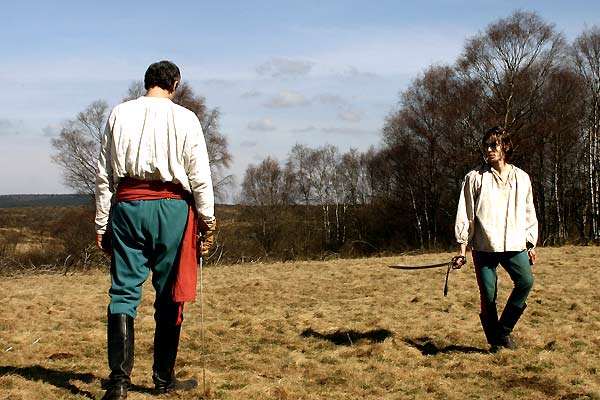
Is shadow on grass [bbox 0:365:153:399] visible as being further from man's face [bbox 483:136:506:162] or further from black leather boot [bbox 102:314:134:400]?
man's face [bbox 483:136:506:162]

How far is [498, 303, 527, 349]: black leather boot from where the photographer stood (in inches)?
198

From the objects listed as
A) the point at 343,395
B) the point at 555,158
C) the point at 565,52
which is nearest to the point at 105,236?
the point at 343,395

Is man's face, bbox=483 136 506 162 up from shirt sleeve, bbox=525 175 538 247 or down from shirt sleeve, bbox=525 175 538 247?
up

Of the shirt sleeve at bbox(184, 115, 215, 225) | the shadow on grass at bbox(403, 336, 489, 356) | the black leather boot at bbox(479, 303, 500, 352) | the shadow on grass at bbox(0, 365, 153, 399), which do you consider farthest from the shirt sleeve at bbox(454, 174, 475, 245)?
the shadow on grass at bbox(0, 365, 153, 399)

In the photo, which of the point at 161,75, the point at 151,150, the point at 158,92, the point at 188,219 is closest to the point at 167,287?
the point at 188,219

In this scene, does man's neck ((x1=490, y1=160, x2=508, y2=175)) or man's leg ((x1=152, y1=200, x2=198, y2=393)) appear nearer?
man's leg ((x1=152, y1=200, x2=198, y2=393))

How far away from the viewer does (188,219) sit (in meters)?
3.69

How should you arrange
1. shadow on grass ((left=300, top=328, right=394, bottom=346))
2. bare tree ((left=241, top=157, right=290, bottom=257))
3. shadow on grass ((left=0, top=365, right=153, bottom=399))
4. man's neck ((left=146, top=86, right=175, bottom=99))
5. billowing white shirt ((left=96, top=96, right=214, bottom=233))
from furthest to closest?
bare tree ((left=241, top=157, right=290, bottom=257)) < shadow on grass ((left=300, top=328, right=394, bottom=346)) < shadow on grass ((left=0, top=365, right=153, bottom=399)) < man's neck ((left=146, top=86, right=175, bottom=99)) < billowing white shirt ((left=96, top=96, right=214, bottom=233))

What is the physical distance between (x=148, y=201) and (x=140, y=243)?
0.26 m

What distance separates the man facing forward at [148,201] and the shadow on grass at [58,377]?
405mm

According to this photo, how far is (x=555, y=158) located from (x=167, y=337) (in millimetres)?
31731

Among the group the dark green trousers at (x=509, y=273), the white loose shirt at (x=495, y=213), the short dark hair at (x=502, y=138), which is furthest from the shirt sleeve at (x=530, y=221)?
the short dark hair at (x=502, y=138)

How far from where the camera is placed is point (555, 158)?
32125 mm

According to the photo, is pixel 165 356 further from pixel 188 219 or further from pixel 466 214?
pixel 466 214
